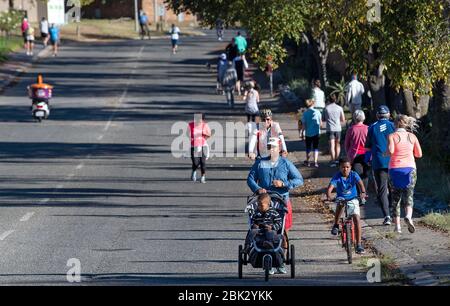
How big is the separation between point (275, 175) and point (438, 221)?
419 cm

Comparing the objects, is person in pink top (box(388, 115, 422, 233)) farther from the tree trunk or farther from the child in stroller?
the tree trunk

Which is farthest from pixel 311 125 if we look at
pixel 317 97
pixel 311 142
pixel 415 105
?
pixel 317 97

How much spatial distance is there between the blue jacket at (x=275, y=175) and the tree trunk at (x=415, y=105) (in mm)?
10923

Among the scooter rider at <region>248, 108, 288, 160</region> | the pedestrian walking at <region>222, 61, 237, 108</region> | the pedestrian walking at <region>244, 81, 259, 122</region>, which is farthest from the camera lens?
the pedestrian walking at <region>222, 61, 237, 108</region>

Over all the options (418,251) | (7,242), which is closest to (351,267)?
(418,251)

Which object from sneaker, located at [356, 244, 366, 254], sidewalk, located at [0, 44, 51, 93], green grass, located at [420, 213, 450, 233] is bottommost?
sidewalk, located at [0, 44, 51, 93]

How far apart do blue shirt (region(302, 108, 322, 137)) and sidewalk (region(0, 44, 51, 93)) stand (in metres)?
25.6

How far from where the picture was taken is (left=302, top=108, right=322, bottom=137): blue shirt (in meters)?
27.8

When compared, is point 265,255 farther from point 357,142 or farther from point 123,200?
point 123,200

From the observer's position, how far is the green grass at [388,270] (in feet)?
48.0

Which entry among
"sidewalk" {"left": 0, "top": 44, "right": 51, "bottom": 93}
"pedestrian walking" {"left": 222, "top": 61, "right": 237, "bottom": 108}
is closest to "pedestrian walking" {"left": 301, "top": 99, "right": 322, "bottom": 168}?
"pedestrian walking" {"left": 222, "top": 61, "right": 237, "bottom": 108}
